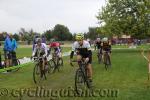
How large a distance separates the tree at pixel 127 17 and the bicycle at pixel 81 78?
42.5 m

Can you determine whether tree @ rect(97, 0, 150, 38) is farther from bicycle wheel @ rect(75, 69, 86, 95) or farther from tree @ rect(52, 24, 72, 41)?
tree @ rect(52, 24, 72, 41)

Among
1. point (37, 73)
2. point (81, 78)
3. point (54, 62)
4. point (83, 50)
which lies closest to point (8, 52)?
point (54, 62)

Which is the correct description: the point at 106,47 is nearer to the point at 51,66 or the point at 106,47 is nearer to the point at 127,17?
the point at 51,66

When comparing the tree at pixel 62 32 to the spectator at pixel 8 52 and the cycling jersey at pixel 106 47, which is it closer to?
the cycling jersey at pixel 106 47

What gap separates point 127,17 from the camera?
A: 58.1 meters

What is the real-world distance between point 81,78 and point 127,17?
4410 cm

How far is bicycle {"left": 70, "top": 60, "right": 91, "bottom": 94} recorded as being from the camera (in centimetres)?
1466

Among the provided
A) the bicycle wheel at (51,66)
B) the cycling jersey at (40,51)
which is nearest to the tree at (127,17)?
the bicycle wheel at (51,66)

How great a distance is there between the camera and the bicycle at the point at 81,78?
14.7 m

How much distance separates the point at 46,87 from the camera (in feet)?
54.0

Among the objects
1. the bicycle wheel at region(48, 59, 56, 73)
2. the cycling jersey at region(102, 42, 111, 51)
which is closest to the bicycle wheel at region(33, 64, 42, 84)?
the bicycle wheel at region(48, 59, 56, 73)

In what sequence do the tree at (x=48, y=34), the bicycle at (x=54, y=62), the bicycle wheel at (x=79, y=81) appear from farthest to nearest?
→ the tree at (x=48, y=34) → the bicycle at (x=54, y=62) → the bicycle wheel at (x=79, y=81)

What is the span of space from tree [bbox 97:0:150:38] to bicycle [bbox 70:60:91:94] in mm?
42503

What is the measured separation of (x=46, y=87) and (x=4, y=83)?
2.57 m
